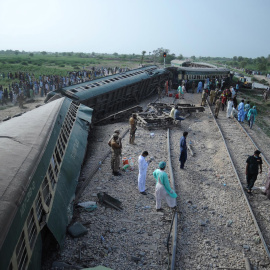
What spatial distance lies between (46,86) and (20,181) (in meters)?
24.0

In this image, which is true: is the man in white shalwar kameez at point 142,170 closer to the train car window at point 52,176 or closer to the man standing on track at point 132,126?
the train car window at point 52,176

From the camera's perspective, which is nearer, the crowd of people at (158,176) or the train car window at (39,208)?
the train car window at (39,208)

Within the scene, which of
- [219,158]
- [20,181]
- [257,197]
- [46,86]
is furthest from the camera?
[46,86]

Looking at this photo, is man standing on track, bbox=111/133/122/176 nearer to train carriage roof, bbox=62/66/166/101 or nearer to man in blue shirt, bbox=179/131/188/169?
man in blue shirt, bbox=179/131/188/169

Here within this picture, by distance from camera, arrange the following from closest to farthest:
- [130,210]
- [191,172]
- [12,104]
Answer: [130,210] → [191,172] → [12,104]

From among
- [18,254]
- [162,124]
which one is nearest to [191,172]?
[162,124]

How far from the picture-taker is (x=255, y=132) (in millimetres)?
15031

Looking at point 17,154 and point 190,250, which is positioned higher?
point 17,154

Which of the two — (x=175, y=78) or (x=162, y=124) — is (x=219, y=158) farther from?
(x=175, y=78)

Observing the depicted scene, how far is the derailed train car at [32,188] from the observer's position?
3.39 metres

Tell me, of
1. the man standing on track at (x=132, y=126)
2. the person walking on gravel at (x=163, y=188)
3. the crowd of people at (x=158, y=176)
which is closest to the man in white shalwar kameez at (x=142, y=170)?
the crowd of people at (x=158, y=176)

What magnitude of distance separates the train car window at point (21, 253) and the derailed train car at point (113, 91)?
10821mm

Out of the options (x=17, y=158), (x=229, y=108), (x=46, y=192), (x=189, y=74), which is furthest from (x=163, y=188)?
(x=189, y=74)

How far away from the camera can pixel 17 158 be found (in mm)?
4578
